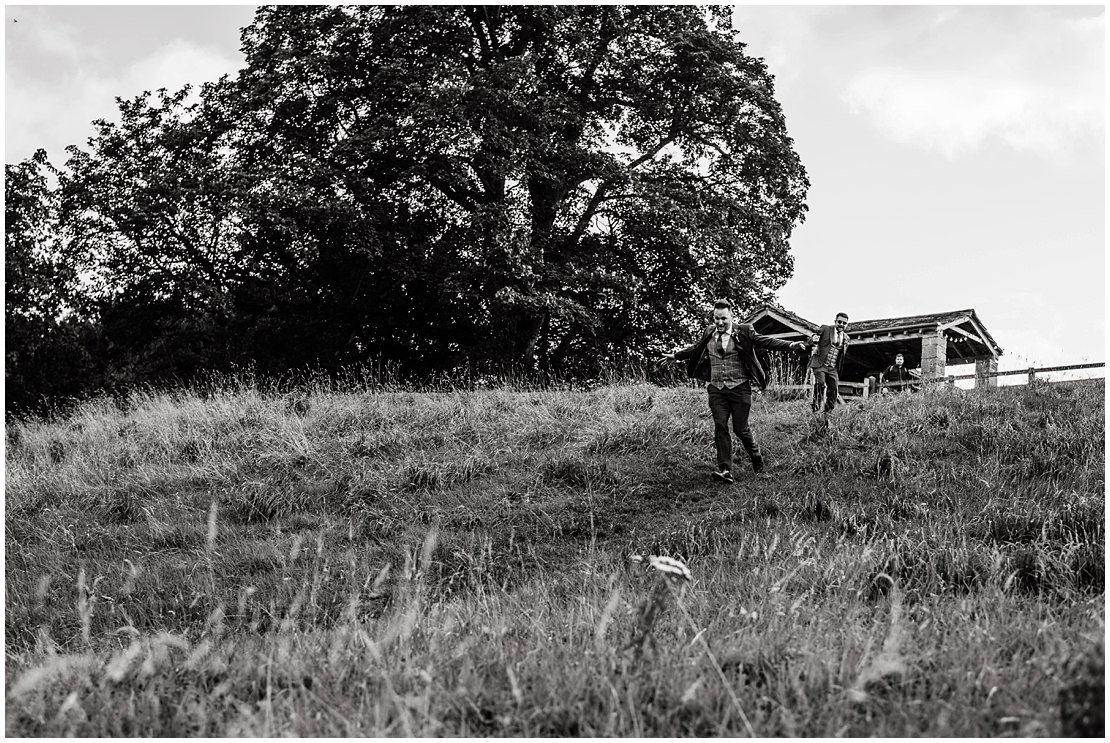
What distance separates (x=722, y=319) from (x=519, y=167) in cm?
1139

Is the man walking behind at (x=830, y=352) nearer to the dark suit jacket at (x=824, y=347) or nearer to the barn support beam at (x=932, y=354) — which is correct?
the dark suit jacket at (x=824, y=347)

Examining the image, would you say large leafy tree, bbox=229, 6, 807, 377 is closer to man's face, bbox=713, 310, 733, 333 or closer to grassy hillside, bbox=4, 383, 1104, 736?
grassy hillside, bbox=4, 383, 1104, 736

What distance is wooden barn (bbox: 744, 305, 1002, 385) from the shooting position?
25844mm

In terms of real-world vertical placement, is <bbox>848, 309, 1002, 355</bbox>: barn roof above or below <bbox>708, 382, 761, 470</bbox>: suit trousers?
above

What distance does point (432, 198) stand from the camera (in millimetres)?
24406

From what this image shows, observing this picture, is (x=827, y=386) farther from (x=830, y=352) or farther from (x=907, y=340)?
(x=907, y=340)

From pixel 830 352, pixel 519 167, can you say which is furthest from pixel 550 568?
pixel 519 167

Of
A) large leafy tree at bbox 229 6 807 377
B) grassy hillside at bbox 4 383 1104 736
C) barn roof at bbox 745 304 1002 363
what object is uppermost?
large leafy tree at bbox 229 6 807 377

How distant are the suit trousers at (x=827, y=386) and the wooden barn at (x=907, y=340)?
6922 millimetres

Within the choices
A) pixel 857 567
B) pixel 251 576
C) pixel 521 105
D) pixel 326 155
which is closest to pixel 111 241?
pixel 326 155

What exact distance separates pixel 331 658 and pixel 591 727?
1.37 m

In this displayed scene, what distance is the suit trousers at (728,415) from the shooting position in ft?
36.0

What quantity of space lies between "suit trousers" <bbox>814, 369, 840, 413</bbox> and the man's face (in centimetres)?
455

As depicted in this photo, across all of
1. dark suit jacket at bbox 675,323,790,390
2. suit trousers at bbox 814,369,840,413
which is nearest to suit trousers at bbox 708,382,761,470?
dark suit jacket at bbox 675,323,790,390
